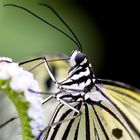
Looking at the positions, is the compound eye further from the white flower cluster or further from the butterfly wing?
the white flower cluster

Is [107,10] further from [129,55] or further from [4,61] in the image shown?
[4,61]

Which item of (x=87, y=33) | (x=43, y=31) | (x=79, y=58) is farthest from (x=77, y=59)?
(x=87, y=33)

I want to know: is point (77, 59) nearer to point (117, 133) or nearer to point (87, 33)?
point (117, 133)

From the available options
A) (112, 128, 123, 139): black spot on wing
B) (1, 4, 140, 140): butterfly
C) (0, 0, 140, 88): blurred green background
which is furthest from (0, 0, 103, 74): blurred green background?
(112, 128, 123, 139): black spot on wing

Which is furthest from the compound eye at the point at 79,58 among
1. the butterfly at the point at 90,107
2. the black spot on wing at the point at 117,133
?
the black spot on wing at the point at 117,133

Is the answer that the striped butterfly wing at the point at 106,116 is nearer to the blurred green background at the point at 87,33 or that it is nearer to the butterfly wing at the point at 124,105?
the butterfly wing at the point at 124,105
